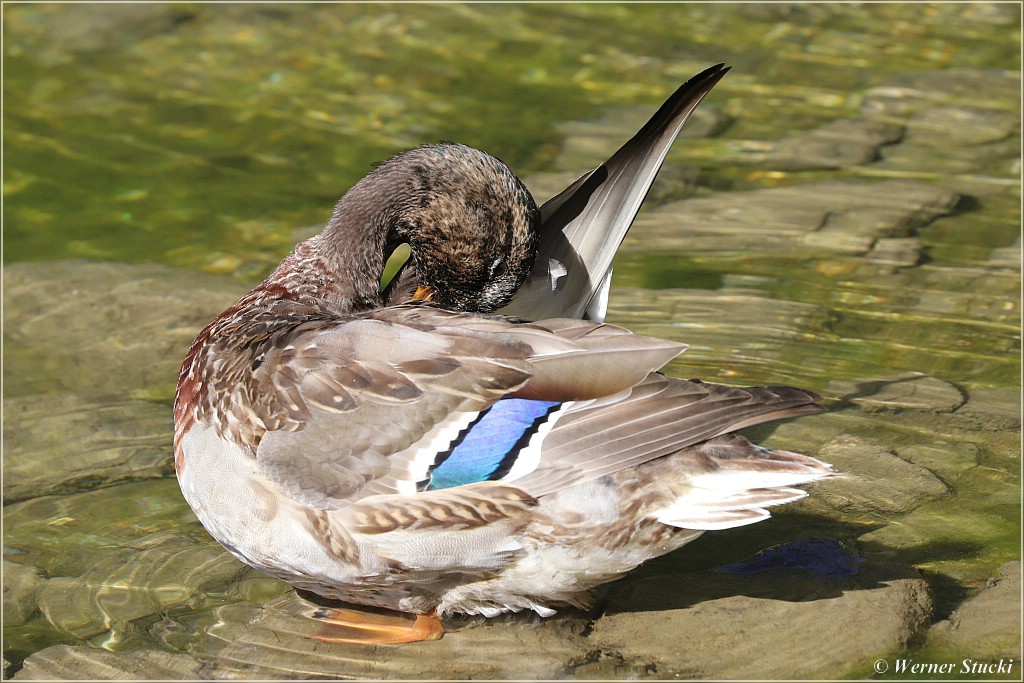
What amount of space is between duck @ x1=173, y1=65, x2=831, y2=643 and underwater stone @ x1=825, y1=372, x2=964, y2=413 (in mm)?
1529

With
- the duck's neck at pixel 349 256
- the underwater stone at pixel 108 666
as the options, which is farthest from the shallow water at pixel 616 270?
the duck's neck at pixel 349 256

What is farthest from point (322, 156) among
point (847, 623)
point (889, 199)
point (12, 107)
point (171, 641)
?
point (847, 623)

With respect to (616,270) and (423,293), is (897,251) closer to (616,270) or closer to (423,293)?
(616,270)

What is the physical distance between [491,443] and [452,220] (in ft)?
3.21

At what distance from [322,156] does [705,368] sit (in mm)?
3305

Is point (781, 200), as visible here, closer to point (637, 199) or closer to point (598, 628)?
point (637, 199)

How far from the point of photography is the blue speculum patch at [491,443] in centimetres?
329

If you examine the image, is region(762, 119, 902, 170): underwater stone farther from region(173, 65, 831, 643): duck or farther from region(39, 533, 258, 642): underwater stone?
region(39, 533, 258, 642): underwater stone

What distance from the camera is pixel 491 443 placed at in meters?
3.30

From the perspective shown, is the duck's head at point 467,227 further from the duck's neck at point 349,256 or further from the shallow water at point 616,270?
the shallow water at point 616,270

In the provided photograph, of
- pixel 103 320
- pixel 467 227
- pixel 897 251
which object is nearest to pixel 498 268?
pixel 467 227

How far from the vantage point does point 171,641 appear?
355 cm

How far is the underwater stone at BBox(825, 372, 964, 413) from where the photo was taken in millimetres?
4660
